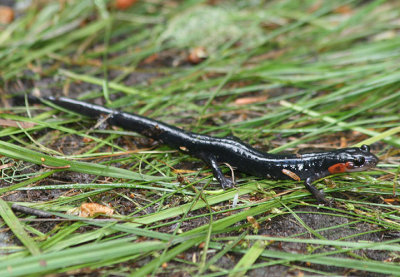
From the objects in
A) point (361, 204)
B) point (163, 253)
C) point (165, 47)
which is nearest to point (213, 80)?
point (165, 47)

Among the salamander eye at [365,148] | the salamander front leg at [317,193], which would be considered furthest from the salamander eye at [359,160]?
the salamander front leg at [317,193]

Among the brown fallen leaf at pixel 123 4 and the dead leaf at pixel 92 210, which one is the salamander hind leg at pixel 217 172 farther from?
the brown fallen leaf at pixel 123 4

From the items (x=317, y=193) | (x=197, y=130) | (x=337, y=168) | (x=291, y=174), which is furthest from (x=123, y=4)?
(x=317, y=193)

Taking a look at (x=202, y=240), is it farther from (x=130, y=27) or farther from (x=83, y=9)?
(x=83, y=9)

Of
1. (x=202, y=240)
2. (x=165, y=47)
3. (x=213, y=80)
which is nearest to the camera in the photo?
(x=202, y=240)

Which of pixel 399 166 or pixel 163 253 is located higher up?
pixel 399 166

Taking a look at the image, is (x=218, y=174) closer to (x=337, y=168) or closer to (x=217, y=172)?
(x=217, y=172)
